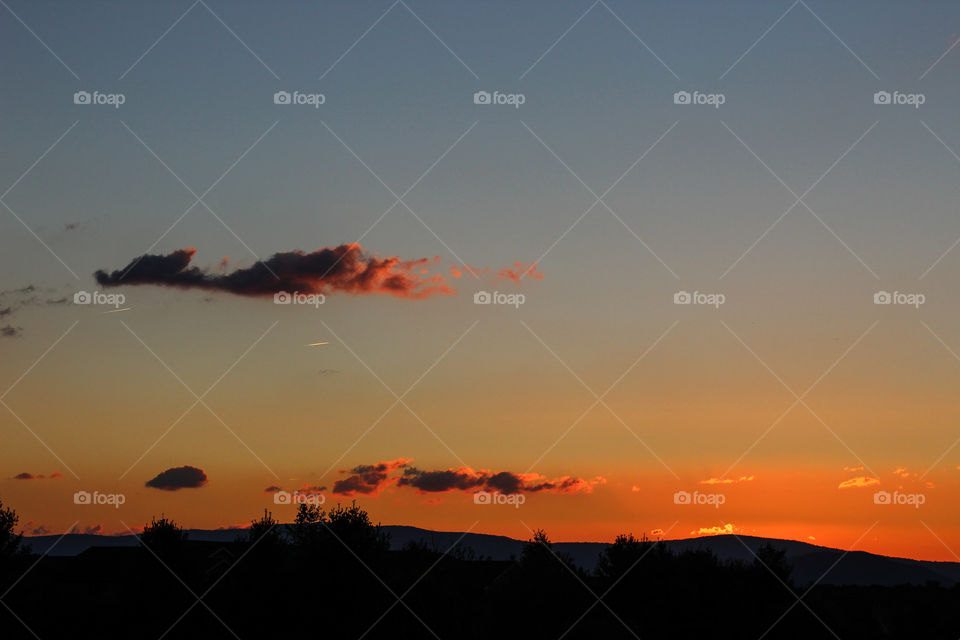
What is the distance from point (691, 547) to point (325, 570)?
28.1 m

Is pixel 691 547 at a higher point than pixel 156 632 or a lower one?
higher

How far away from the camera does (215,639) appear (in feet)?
204

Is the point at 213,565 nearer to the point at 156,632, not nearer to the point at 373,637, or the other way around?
the point at 156,632

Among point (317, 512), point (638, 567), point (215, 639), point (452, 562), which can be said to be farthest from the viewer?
point (452, 562)

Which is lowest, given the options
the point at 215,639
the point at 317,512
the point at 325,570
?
the point at 215,639

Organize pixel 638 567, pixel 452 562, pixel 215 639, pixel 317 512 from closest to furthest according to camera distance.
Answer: pixel 215 639 → pixel 638 567 → pixel 317 512 → pixel 452 562

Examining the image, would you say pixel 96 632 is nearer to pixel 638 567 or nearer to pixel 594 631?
pixel 594 631

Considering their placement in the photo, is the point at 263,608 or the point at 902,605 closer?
the point at 263,608

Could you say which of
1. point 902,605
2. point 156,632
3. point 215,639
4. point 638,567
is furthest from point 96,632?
point 902,605

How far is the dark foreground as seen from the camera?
63.1 m

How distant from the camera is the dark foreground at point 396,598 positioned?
6306cm

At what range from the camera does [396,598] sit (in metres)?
64.7

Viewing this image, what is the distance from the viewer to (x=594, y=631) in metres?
65.6

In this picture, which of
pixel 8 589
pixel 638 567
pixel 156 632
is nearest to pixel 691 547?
pixel 638 567
